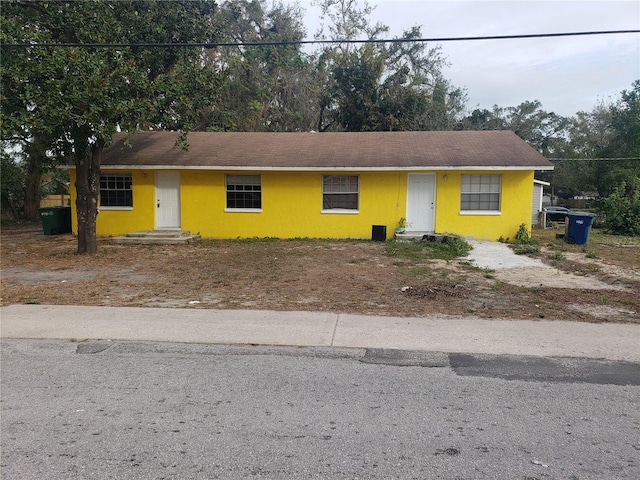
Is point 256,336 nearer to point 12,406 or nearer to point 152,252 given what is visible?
point 12,406

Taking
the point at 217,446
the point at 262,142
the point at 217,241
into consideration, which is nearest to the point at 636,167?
the point at 262,142

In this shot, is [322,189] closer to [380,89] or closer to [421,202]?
[421,202]

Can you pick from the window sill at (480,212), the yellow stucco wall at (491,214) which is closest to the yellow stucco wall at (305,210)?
the yellow stucco wall at (491,214)

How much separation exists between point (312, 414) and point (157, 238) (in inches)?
535

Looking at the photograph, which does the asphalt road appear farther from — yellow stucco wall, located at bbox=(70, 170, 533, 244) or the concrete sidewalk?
yellow stucco wall, located at bbox=(70, 170, 533, 244)

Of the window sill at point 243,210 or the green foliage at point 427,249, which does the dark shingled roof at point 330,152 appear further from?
the green foliage at point 427,249

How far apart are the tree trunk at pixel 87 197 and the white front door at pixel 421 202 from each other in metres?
10.2

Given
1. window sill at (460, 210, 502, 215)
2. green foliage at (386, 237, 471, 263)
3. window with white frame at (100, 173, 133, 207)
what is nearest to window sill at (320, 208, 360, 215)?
green foliage at (386, 237, 471, 263)

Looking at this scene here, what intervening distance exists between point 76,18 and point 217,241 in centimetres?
797

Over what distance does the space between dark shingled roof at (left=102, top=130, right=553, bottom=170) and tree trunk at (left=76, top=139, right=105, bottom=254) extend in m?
2.66

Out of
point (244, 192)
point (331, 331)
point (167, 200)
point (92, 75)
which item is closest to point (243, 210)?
point (244, 192)

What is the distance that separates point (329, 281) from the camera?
9477 mm

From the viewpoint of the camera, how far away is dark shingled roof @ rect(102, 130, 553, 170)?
52.1 ft

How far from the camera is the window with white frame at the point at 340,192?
16688mm
